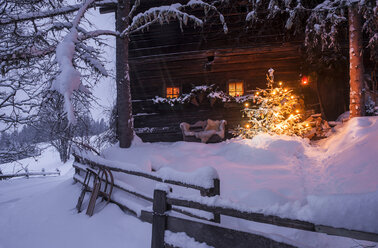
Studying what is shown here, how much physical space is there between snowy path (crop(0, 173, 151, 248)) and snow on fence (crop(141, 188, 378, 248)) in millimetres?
1148

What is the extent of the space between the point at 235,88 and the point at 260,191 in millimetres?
8221

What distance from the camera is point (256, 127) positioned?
9.55m

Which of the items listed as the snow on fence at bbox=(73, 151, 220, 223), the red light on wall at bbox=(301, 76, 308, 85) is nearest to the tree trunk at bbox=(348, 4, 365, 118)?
the red light on wall at bbox=(301, 76, 308, 85)

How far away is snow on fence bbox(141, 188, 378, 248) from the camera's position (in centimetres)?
173

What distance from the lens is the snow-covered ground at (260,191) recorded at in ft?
6.01

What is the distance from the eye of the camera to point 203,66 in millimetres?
11844

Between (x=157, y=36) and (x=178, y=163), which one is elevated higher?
(x=157, y=36)

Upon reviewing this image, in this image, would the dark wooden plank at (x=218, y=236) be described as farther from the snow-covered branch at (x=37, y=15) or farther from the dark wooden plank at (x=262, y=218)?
the snow-covered branch at (x=37, y=15)

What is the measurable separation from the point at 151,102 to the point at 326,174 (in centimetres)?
916

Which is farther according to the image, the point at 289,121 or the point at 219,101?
the point at 219,101

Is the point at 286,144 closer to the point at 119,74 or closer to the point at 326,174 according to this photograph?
the point at 326,174

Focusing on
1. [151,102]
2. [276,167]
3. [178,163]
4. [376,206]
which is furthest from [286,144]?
[151,102]

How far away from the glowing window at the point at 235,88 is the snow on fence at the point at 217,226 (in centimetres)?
987

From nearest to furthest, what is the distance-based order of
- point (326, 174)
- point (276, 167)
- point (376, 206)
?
point (376, 206) < point (326, 174) < point (276, 167)
